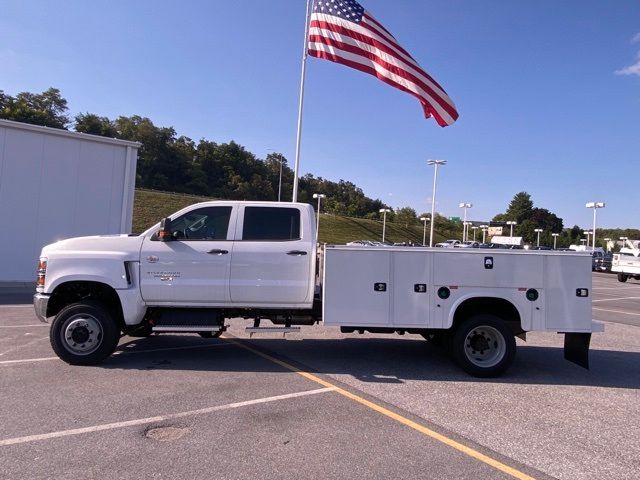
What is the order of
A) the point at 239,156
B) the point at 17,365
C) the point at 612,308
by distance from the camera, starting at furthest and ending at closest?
the point at 239,156 → the point at 612,308 → the point at 17,365

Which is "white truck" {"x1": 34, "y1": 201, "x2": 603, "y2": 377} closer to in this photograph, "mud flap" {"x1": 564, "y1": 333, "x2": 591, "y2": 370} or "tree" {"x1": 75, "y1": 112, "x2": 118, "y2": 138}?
"mud flap" {"x1": 564, "y1": 333, "x2": 591, "y2": 370}

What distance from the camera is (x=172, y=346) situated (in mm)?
7789

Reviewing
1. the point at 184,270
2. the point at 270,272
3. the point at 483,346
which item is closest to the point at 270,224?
the point at 270,272

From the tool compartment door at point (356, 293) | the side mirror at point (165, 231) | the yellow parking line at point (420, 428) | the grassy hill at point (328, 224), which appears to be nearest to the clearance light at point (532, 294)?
the tool compartment door at point (356, 293)

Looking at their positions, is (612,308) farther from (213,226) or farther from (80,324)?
(80,324)

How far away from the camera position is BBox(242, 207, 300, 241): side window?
6.80 m

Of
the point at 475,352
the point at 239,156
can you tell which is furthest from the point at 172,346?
the point at 239,156

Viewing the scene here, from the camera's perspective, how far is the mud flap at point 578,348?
6.59 metres

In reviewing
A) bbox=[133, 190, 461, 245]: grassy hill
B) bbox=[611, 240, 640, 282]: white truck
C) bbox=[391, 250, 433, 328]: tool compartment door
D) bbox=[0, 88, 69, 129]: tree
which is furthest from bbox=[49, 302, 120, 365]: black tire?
bbox=[0, 88, 69, 129]: tree

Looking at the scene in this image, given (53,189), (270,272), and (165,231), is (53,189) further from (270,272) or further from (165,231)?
(270,272)

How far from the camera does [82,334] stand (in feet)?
21.0

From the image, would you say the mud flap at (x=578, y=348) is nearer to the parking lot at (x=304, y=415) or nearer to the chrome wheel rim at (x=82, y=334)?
the parking lot at (x=304, y=415)

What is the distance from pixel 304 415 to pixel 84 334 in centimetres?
345

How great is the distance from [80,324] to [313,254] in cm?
327
